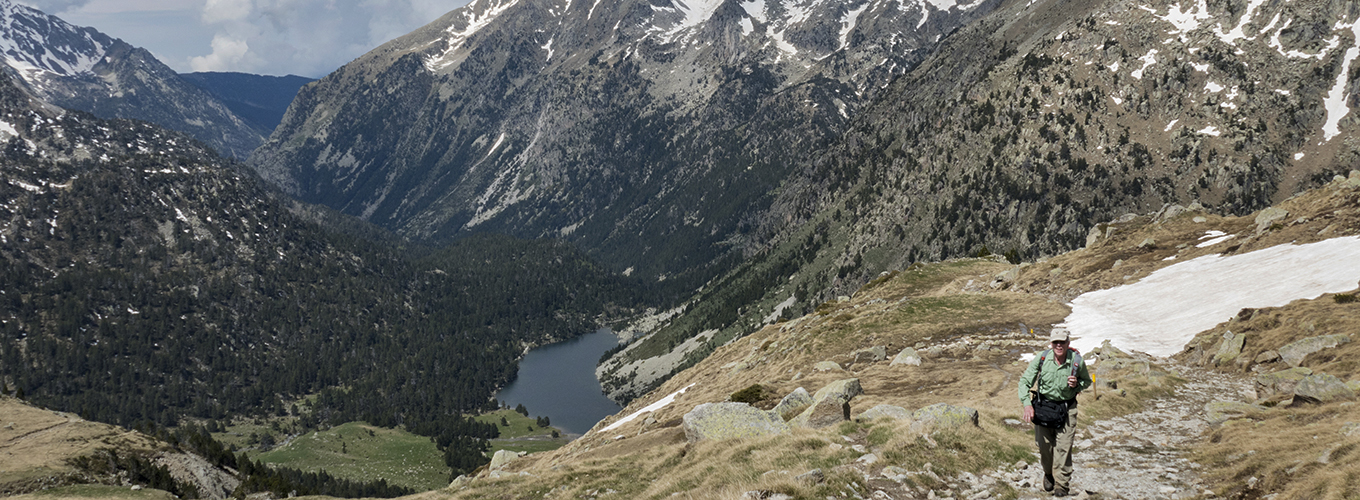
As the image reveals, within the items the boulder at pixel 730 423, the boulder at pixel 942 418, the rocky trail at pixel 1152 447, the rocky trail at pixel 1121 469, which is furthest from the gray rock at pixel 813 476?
the boulder at pixel 730 423

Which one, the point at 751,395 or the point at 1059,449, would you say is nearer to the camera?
the point at 1059,449

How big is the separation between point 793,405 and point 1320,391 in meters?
18.0

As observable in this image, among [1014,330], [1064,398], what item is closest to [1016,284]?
[1014,330]

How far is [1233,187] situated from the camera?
178m

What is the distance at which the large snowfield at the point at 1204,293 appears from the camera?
38969 mm

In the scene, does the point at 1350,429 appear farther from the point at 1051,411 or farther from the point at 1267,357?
the point at 1267,357

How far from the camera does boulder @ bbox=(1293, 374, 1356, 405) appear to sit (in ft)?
71.4

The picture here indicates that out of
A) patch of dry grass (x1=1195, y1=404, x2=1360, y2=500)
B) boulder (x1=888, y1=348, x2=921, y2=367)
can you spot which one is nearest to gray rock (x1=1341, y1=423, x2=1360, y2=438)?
patch of dry grass (x1=1195, y1=404, x2=1360, y2=500)

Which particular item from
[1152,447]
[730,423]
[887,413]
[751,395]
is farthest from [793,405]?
[1152,447]

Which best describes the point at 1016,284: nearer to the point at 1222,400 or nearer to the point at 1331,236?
the point at 1331,236

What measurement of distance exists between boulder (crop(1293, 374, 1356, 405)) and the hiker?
36.0 feet

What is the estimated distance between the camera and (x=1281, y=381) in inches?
1004

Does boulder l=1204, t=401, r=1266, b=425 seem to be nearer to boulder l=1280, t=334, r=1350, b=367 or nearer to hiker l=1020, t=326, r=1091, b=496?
boulder l=1280, t=334, r=1350, b=367

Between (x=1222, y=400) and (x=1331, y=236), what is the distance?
100ft
